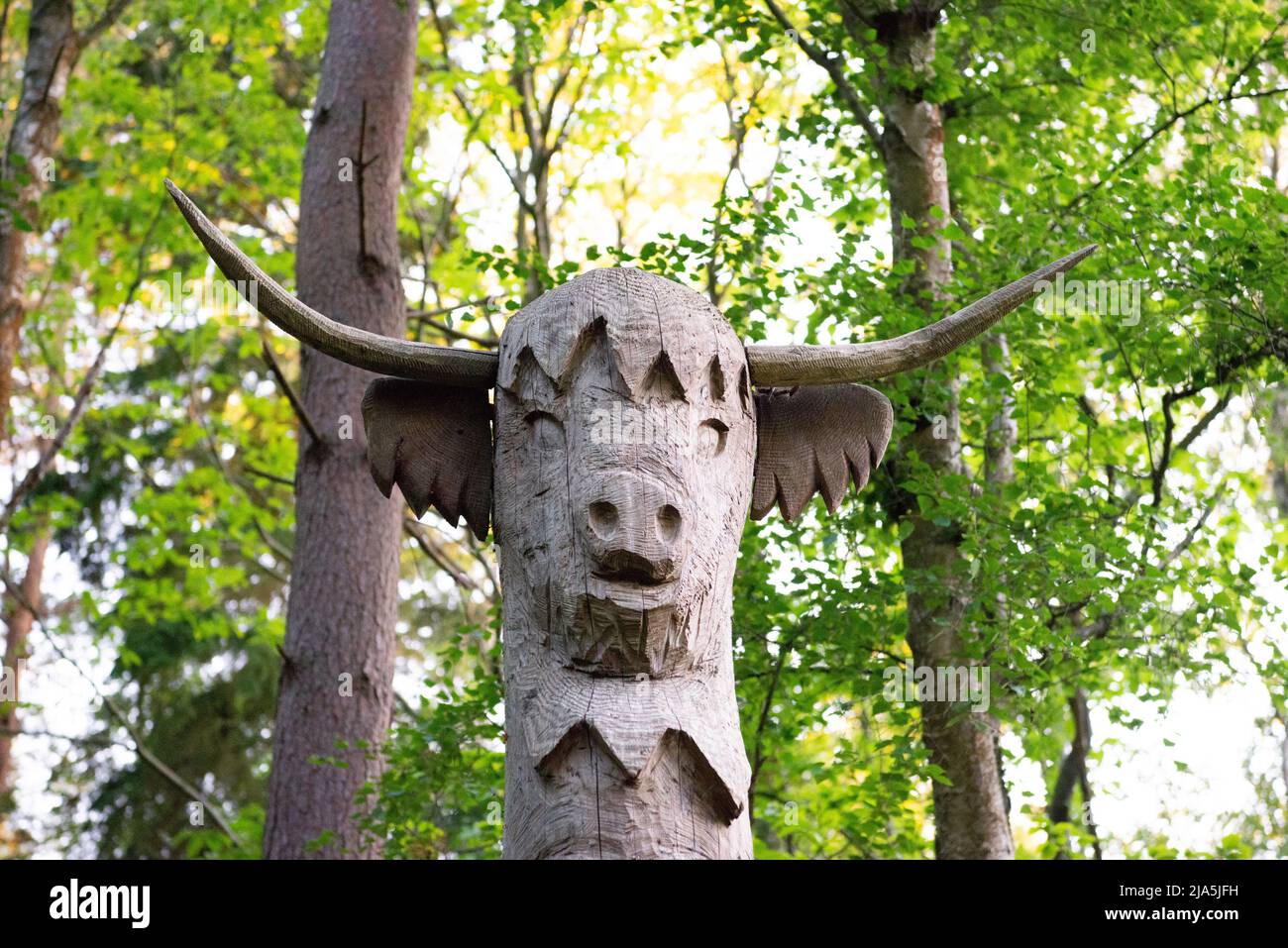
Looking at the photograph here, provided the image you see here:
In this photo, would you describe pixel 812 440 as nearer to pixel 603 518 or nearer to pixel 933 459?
pixel 603 518

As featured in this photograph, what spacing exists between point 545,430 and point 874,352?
37.5 inches

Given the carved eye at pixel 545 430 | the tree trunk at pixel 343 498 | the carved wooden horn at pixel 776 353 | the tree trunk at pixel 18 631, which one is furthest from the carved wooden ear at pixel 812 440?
the tree trunk at pixel 18 631

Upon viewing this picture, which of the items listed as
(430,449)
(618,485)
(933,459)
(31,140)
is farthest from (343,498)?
(618,485)

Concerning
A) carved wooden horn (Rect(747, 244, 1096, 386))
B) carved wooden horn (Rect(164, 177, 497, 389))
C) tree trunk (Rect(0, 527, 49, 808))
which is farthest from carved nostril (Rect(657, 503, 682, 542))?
tree trunk (Rect(0, 527, 49, 808))

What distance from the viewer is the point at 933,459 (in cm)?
866

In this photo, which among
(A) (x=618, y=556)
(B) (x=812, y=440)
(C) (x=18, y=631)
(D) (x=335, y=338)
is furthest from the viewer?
(C) (x=18, y=631)

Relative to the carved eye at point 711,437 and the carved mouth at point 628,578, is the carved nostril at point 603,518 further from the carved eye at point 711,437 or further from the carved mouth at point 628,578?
the carved eye at point 711,437

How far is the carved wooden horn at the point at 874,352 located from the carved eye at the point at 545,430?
60 cm

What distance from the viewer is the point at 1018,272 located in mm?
8297

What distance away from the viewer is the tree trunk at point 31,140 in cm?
1035

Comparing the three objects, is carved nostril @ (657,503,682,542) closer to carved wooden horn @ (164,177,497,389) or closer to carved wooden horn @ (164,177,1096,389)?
carved wooden horn @ (164,177,1096,389)

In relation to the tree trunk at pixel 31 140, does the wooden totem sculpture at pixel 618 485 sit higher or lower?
lower

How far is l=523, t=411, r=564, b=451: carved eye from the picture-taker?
11.8ft
